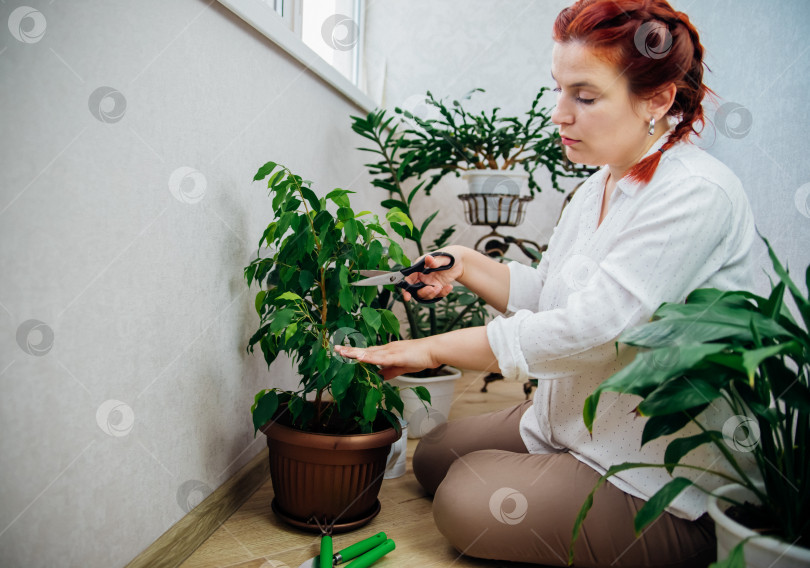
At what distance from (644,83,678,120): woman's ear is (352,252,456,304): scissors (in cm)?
47

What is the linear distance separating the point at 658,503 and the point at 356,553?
0.55 metres

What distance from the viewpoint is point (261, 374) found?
4.71 feet

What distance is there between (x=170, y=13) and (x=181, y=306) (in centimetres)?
49

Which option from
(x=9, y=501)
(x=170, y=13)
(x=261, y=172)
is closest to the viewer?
(x=9, y=501)

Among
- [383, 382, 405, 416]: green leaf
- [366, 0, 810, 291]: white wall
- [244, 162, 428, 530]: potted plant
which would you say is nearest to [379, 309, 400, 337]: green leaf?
[244, 162, 428, 530]: potted plant

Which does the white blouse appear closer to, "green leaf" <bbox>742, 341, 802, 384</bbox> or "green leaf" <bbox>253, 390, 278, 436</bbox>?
"green leaf" <bbox>742, 341, 802, 384</bbox>

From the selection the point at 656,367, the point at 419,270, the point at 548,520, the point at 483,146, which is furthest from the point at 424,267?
the point at 483,146

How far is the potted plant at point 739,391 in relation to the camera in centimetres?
66

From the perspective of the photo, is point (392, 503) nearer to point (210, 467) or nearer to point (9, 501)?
point (210, 467)

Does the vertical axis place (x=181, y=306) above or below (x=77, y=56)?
Answer: below

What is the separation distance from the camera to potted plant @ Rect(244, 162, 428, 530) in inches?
43.5

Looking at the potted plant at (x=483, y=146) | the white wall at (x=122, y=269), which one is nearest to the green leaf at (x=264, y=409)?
the white wall at (x=122, y=269)

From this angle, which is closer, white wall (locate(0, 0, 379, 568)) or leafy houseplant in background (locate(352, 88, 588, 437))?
white wall (locate(0, 0, 379, 568))

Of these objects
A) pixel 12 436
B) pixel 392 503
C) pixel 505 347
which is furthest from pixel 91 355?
pixel 392 503
